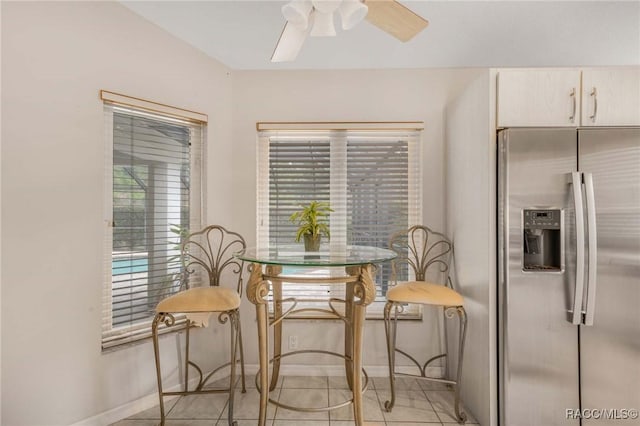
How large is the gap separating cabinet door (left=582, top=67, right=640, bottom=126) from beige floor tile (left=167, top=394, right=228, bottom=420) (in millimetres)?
2910

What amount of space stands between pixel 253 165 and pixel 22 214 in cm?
148

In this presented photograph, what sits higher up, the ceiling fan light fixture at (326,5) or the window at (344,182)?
the ceiling fan light fixture at (326,5)

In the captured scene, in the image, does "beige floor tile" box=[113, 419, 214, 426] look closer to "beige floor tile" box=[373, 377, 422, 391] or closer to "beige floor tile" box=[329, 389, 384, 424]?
"beige floor tile" box=[329, 389, 384, 424]

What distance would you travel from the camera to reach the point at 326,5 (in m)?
1.27

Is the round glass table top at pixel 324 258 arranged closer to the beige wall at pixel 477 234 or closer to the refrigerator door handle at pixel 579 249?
the beige wall at pixel 477 234

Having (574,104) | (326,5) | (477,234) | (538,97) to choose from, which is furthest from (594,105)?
(326,5)

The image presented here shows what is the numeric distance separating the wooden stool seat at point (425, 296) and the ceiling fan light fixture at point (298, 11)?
5.37ft

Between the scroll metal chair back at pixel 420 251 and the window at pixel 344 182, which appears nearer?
the scroll metal chair back at pixel 420 251

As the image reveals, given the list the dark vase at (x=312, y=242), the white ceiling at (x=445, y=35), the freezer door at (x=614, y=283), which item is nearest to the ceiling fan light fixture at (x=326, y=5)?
the white ceiling at (x=445, y=35)

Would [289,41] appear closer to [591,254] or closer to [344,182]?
[344,182]

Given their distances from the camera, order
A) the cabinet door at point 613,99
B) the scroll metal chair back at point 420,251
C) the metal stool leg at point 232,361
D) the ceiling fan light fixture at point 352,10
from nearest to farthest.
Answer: the ceiling fan light fixture at point 352,10
the cabinet door at point 613,99
the metal stool leg at point 232,361
the scroll metal chair back at point 420,251

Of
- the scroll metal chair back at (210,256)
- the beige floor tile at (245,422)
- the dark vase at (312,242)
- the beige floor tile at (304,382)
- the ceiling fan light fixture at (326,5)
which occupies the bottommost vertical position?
the beige floor tile at (245,422)

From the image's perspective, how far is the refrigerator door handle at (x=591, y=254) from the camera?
5.49 feet

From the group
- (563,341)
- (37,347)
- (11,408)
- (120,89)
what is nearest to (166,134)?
(120,89)
